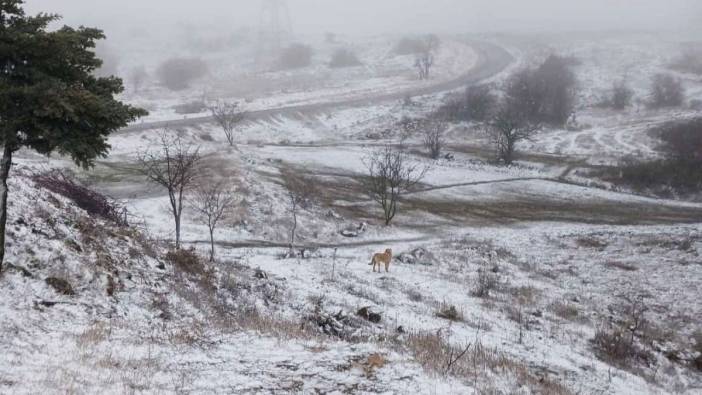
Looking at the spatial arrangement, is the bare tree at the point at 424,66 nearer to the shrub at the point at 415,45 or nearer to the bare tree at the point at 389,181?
the shrub at the point at 415,45

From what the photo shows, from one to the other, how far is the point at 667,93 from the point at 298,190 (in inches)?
2937

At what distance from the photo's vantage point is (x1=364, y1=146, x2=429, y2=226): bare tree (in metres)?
37.9

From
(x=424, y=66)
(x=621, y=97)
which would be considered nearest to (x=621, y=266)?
(x=621, y=97)

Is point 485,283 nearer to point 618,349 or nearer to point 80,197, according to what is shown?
point 618,349

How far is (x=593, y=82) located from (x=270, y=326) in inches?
4015

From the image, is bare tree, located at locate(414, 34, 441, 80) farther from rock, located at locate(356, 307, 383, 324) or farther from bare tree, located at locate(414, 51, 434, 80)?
rock, located at locate(356, 307, 383, 324)

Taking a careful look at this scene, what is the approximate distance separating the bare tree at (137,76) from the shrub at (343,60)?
3671 centimetres

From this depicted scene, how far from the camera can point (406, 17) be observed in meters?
195

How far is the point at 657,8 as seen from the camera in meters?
187

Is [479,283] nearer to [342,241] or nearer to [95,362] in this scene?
[342,241]

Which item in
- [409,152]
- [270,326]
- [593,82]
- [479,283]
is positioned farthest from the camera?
[593,82]

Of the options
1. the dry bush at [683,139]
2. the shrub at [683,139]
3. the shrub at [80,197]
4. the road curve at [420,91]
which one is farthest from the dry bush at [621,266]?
the road curve at [420,91]

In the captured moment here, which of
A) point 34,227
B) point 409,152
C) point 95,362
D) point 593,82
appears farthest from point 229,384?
point 593,82

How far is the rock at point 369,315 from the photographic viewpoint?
16312 millimetres
